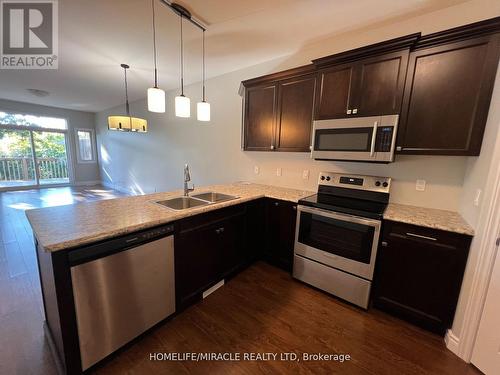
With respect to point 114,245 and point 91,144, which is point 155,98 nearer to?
point 114,245

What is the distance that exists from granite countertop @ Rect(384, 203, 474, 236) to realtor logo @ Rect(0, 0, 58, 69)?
3.63m

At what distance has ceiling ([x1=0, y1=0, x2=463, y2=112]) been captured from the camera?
72.3 inches

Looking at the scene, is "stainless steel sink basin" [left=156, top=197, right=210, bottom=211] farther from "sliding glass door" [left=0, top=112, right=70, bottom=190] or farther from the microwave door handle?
"sliding glass door" [left=0, top=112, right=70, bottom=190]

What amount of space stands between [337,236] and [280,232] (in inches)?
26.4

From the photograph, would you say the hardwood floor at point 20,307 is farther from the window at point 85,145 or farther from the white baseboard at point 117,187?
the window at point 85,145

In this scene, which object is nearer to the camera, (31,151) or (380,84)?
(380,84)

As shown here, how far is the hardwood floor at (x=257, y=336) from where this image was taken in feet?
4.50

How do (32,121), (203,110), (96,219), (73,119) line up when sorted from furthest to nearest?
(73,119) < (32,121) < (203,110) < (96,219)

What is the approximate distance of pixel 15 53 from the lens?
295 cm

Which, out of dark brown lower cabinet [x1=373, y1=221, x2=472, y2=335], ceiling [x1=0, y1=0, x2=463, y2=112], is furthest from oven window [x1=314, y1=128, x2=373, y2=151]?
ceiling [x1=0, y1=0, x2=463, y2=112]

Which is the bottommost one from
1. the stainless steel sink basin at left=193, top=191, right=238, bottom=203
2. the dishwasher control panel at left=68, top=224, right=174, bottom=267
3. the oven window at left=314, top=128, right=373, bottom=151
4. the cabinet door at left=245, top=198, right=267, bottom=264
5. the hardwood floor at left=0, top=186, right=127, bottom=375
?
the hardwood floor at left=0, top=186, right=127, bottom=375

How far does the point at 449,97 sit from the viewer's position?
5.31 ft

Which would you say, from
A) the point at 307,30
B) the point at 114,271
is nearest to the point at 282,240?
the point at 114,271

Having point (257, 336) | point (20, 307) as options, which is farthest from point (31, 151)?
point (257, 336)
